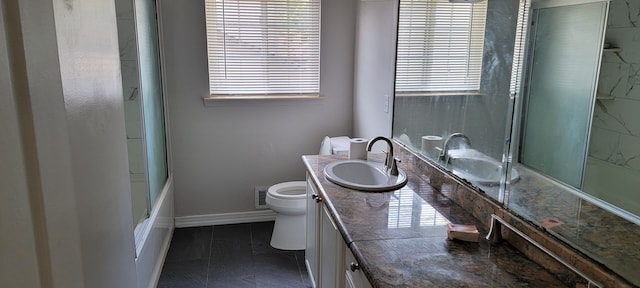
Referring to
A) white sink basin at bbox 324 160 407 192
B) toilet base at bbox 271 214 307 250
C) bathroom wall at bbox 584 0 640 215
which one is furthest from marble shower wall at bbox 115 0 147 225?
bathroom wall at bbox 584 0 640 215

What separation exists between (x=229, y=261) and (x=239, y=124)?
3.60 ft

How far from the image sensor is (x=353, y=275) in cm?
161

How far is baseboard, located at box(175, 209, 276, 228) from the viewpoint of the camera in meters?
3.61

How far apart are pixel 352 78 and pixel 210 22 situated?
1.22 metres

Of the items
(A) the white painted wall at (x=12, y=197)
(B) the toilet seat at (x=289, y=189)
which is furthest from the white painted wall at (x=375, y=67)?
(A) the white painted wall at (x=12, y=197)

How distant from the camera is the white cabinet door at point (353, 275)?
148cm

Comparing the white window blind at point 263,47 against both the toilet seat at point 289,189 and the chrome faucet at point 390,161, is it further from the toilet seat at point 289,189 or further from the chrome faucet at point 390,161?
the chrome faucet at point 390,161

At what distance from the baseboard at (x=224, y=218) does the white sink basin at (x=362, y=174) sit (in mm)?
1476

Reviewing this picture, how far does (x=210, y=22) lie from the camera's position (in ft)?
10.8

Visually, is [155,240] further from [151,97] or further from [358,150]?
[358,150]

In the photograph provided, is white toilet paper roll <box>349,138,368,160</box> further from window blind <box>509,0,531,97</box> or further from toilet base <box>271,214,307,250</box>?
window blind <box>509,0,531,97</box>

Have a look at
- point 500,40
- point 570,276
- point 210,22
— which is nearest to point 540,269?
point 570,276

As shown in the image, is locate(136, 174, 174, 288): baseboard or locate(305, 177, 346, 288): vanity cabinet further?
locate(136, 174, 174, 288): baseboard

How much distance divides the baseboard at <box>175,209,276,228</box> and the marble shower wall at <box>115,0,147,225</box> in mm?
996
